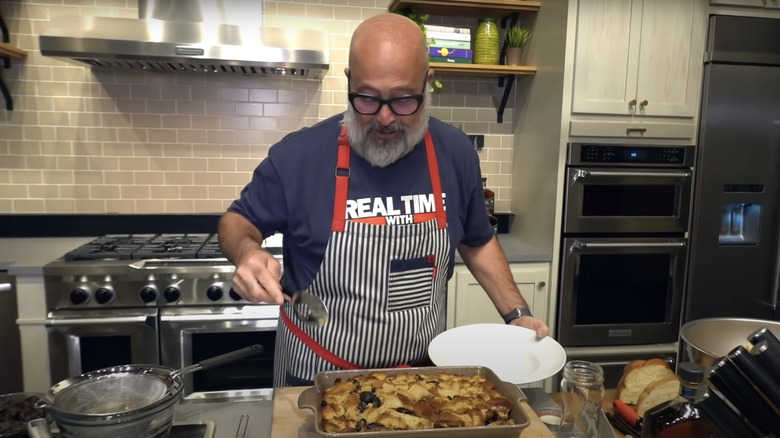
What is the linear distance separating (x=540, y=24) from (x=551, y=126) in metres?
0.51

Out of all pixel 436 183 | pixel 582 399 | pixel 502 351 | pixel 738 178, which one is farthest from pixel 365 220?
pixel 738 178

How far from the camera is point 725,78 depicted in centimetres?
248

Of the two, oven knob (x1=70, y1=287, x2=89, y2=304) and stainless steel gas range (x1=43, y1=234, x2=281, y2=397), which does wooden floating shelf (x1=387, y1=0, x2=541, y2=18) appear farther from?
oven knob (x1=70, y1=287, x2=89, y2=304)

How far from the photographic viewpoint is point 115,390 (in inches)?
37.6

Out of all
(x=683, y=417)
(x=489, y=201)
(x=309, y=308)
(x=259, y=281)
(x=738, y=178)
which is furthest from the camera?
(x=489, y=201)

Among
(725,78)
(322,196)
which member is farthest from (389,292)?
(725,78)

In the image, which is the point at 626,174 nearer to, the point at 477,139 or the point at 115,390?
the point at 477,139

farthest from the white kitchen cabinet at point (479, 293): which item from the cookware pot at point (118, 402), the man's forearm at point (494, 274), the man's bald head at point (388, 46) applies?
the cookware pot at point (118, 402)

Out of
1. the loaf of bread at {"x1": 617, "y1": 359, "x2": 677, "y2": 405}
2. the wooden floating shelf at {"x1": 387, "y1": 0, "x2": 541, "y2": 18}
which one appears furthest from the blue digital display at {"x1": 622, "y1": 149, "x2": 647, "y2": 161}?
the loaf of bread at {"x1": 617, "y1": 359, "x2": 677, "y2": 405}

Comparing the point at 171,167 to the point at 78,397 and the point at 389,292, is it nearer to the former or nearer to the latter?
the point at 389,292

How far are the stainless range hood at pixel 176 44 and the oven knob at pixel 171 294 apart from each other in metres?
0.92

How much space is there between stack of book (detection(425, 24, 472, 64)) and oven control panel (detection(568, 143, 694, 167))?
69cm

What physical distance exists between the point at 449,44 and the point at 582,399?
2.03 metres

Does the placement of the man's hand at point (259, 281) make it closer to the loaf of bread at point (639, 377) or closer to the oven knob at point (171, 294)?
the loaf of bread at point (639, 377)
